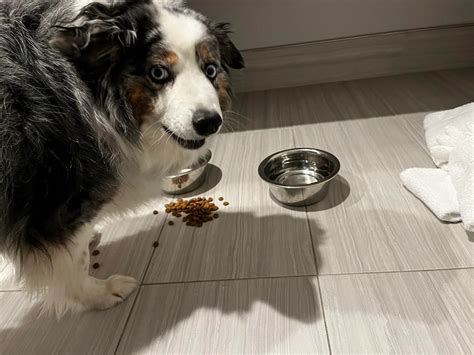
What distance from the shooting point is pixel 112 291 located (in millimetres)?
1316

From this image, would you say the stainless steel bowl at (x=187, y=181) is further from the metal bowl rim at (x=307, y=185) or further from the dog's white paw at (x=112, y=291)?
the dog's white paw at (x=112, y=291)

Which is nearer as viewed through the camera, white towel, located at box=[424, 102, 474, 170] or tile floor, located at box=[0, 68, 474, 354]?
tile floor, located at box=[0, 68, 474, 354]

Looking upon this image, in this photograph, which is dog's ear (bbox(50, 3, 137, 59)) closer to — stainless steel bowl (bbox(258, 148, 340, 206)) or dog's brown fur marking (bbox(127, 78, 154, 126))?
dog's brown fur marking (bbox(127, 78, 154, 126))

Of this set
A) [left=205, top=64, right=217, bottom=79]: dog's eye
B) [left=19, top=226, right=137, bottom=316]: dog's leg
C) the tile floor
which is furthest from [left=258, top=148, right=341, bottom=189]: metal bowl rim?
[left=19, top=226, right=137, bottom=316]: dog's leg

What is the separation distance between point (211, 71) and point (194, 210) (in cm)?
68

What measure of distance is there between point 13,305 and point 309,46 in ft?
7.72

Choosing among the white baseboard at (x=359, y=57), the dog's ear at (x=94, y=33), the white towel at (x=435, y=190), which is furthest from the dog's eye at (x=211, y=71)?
the white baseboard at (x=359, y=57)

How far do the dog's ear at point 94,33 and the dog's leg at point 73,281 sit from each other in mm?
509

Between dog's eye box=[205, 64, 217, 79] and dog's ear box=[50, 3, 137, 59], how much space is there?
9.6 inches

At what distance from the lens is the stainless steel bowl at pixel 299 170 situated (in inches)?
65.3

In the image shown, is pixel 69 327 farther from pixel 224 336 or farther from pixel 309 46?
pixel 309 46

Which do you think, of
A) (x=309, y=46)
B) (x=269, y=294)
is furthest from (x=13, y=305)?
(x=309, y=46)

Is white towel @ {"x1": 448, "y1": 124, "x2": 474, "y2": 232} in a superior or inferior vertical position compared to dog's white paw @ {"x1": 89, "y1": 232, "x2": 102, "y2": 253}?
superior

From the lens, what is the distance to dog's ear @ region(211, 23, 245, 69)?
1.33 m
